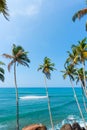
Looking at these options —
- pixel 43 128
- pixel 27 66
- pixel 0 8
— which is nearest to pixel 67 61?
pixel 27 66

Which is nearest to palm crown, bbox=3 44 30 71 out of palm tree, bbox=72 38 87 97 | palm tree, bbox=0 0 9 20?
palm tree, bbox=72 38 87 97

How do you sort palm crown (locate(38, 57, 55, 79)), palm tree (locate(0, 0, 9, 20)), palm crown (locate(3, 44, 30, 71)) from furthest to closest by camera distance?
palm crown (locate(38, 57, 55, 79))
palm crown (locate(3, 44, 30, 71))
palm tree (locate(0, 0, 9, 20))

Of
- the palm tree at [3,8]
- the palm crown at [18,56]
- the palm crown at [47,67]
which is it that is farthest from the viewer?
the palm crown at [47,67]

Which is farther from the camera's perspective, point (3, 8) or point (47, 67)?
point (47, 67)

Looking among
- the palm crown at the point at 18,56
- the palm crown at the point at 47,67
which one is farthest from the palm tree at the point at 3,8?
the palm crown at the point at 47,67

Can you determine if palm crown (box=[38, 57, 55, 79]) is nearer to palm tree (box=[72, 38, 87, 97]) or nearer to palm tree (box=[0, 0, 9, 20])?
palm tree (box=[72, 38, 87, 97])

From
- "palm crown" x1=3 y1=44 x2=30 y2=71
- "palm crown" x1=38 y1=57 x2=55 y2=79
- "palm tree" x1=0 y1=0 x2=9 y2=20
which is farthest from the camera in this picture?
"palm crown" x1=38 y1=57 x2=55 y2=79

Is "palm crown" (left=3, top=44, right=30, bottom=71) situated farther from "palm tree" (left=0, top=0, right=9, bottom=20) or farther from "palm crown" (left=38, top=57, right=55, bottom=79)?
"palm tree" (left=0, top=0, right=9, bottom=20)

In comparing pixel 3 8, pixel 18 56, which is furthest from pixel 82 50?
pixel 3 8

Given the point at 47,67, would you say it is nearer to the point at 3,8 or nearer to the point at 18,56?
the point at 18,56

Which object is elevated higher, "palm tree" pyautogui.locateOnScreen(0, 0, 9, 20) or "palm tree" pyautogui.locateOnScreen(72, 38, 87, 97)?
"palm tree" pyautogui.locateOnScreen(72, 38, 87, 97)

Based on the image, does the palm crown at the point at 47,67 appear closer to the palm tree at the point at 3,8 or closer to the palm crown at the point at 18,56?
the palm crown at the point at 18,56

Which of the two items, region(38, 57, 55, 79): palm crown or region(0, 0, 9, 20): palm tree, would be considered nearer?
region(0, 0, 9, 20): palm tree

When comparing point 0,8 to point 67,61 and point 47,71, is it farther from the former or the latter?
point 47,71
